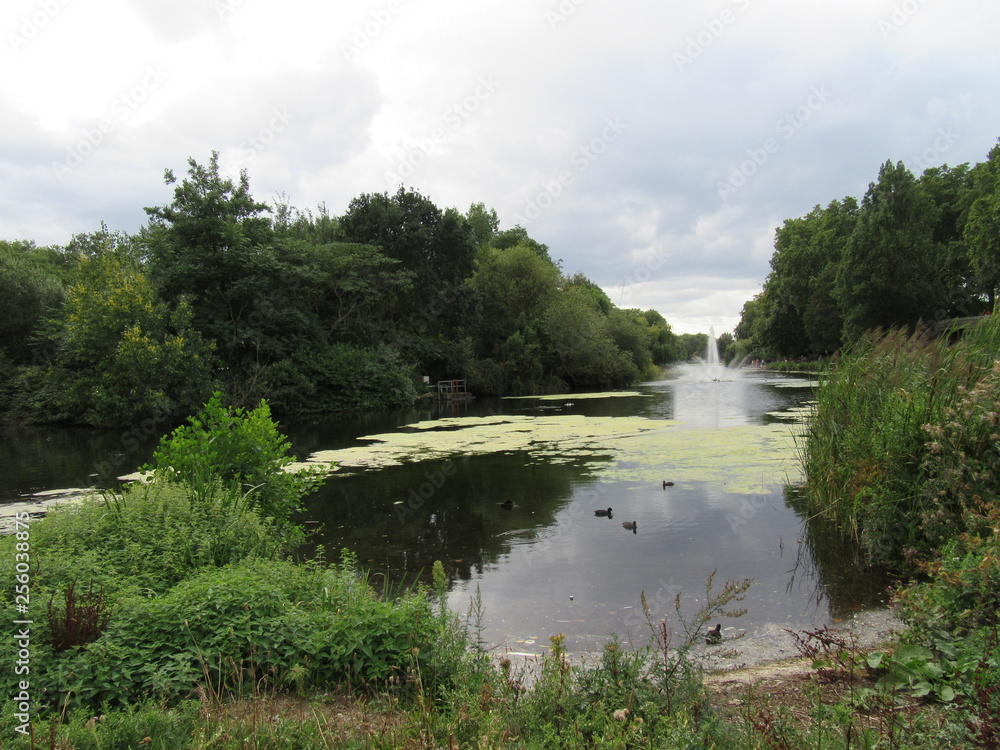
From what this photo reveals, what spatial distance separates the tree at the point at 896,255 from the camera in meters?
38.6

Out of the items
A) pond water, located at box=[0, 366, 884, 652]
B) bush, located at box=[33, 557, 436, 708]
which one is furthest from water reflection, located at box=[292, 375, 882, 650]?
bush, located at box=[33, 557, 436, 708]

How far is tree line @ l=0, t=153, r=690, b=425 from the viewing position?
22.1 m

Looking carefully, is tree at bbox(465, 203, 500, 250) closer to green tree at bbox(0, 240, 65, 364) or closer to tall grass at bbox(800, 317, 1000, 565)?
green tree at bbox(0, 240, 65, 364)

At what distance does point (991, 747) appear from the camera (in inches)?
85.4

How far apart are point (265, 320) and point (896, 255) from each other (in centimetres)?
3704

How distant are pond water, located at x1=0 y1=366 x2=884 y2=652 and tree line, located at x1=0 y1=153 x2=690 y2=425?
604 cm

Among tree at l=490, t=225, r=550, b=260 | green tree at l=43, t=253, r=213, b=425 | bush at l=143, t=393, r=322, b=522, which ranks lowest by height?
bush at l=143, t=393, r=322, b=522

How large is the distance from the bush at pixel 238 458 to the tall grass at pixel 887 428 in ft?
18.4

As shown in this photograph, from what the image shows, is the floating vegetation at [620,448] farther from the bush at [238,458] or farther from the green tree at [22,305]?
the green tree at [22,305]

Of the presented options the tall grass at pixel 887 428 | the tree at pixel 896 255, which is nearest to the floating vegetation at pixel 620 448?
the tall grass at pixel 887 428

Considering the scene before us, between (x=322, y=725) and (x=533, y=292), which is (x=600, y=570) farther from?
(x=533, y=292)

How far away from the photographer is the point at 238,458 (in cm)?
646

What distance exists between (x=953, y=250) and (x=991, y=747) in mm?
45312

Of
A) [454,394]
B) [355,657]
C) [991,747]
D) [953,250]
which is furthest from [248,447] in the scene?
[953,250]
